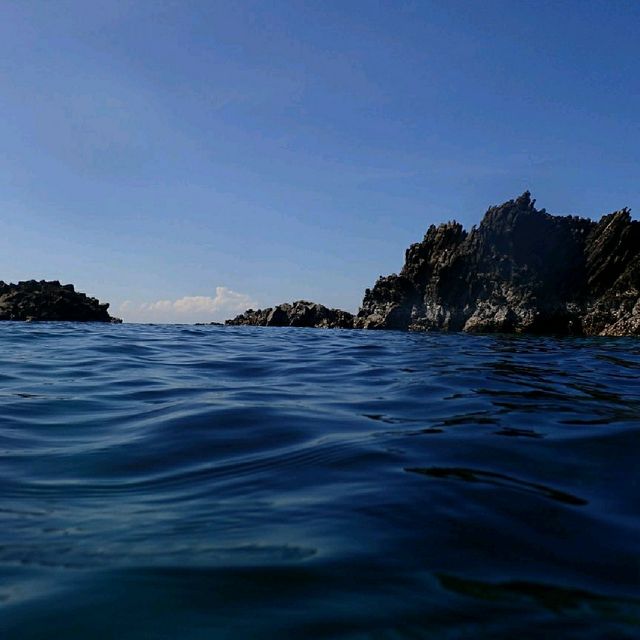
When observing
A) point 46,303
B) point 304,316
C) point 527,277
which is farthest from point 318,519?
point 46,303

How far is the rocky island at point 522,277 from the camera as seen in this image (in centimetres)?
5044

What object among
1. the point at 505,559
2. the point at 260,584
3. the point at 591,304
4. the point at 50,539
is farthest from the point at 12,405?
the point at 591,304

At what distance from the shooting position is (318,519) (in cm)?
287

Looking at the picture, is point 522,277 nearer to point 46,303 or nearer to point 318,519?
point 318,519

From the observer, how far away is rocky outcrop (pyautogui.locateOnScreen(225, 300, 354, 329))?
244ft

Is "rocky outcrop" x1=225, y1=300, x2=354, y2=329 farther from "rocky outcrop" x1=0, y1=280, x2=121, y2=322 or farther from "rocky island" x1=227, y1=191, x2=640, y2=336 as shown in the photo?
"rocky outcrop" x1=0, y1=280, x2=121, y2=322

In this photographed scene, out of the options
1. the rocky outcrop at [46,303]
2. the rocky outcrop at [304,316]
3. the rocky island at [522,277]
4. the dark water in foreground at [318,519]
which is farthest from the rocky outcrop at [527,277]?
the dark water in foreground at [318,519]

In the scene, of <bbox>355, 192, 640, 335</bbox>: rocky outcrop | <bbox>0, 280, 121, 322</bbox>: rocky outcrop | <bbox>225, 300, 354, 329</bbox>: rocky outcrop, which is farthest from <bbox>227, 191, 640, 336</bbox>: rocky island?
<bbox>0, 280, 121, 322</bbox>: rocky outcrop

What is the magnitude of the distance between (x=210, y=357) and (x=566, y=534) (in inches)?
417

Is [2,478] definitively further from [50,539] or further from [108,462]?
[50,539]

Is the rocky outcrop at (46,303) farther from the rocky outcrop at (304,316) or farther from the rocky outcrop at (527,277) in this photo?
the rocky outcrop at (527,277)

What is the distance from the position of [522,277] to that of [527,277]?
0.49 meters

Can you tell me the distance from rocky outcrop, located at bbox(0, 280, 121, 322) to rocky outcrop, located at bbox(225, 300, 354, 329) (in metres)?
26.8

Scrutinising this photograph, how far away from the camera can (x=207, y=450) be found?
14.3ft
